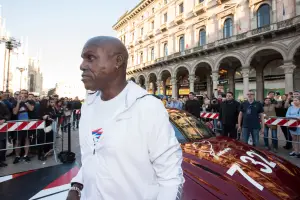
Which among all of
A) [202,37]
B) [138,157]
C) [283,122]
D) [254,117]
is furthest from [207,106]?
[202,37]

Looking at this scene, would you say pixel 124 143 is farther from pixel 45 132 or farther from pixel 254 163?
pixel 45 132

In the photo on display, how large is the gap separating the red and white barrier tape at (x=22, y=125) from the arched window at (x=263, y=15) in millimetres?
18621

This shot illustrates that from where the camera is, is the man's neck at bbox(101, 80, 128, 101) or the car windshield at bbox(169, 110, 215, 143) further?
the car windshield at bbox(169, 110, 215, 143)

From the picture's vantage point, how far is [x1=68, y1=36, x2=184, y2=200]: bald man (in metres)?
0.94

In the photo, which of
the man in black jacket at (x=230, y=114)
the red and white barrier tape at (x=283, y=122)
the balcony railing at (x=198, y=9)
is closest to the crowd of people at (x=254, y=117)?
the man in black jacket at (x=230, y=114)

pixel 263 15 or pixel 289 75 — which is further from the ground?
pixel 263 15

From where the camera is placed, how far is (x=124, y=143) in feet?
3.07

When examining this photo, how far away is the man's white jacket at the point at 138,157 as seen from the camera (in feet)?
3.06

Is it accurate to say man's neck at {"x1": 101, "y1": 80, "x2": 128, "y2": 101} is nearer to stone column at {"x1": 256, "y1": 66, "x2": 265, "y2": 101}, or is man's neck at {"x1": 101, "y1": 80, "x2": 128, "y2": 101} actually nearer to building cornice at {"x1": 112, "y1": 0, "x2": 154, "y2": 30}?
stone column at {"x1": 256, "y1": 66, "x2": 265, "y2": 101}

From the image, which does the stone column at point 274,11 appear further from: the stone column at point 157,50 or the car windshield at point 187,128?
the car windshield at point 187,128

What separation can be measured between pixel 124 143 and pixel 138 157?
0.10 metres

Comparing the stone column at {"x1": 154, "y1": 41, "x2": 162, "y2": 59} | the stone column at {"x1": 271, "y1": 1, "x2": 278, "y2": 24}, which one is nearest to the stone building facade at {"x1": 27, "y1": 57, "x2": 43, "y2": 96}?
the stone column at {"x1": 154, "y1": 41, "x2": 162, "y2": 59}

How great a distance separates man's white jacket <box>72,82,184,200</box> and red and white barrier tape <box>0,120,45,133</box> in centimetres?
511

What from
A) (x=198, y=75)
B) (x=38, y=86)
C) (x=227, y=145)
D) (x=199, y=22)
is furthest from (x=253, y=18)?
(x=38, y=86)
